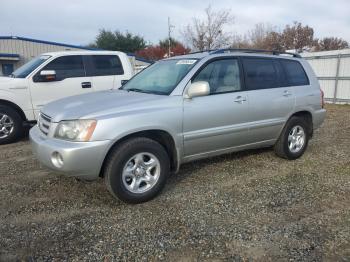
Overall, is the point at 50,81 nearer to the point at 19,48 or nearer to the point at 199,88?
the point at 199,88

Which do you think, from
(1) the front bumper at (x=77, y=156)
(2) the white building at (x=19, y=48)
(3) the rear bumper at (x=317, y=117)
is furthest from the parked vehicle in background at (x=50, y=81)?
(2) the white building at (x=19, y=48)

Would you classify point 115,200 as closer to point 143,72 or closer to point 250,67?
point 143,72

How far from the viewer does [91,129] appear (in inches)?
138

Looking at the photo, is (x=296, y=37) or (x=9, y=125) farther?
(x=296, y=37)

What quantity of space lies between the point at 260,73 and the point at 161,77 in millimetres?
1547

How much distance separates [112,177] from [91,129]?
0.56 meters

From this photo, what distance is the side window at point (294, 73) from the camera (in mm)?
5474

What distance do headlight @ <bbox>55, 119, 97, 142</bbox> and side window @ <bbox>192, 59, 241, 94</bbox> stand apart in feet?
4.96

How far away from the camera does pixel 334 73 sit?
14.7 m

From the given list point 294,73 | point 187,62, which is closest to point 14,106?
point 187,62

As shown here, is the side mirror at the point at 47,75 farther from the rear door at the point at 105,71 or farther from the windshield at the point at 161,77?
the windshield at the point at 161,77

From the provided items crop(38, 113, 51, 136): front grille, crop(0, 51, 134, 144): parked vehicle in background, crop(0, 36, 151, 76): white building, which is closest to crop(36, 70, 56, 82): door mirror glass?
crop(0, 51, 134, 144): parked vehicle in background

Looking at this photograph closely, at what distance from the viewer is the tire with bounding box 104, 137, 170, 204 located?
11.9 feet

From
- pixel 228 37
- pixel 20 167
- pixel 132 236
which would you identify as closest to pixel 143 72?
pixel 20 167
